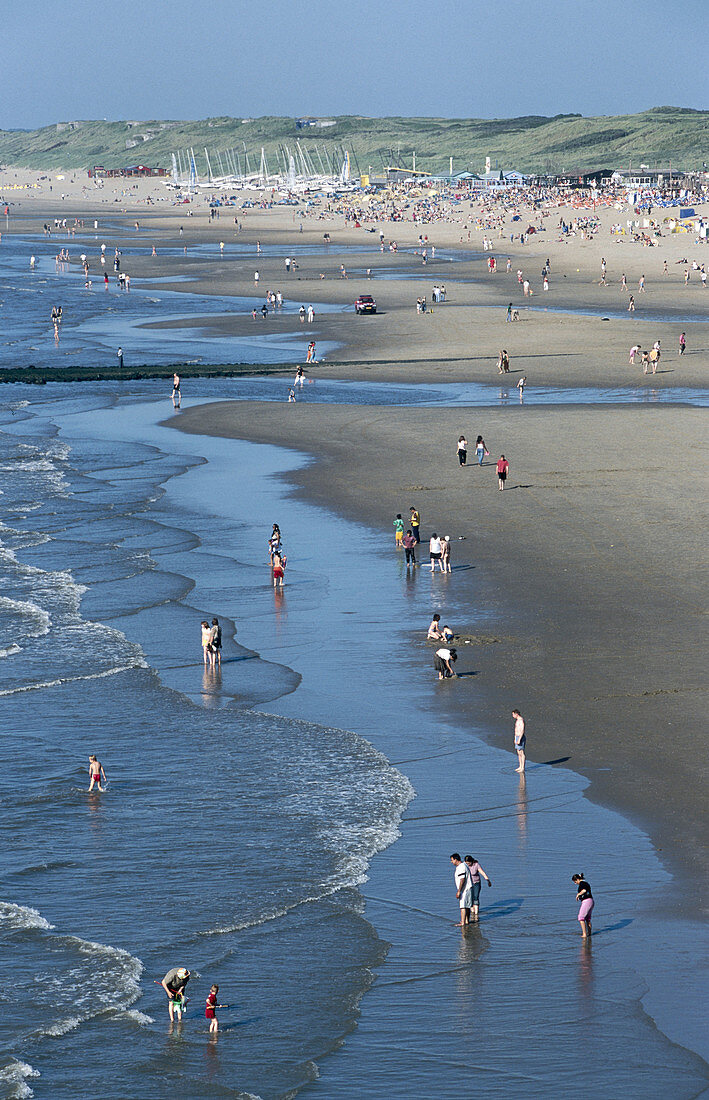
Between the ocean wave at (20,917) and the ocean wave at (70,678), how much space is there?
765 cm

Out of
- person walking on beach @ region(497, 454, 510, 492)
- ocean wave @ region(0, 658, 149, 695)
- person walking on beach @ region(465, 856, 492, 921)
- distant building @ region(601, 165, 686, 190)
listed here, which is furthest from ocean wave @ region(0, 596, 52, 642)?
distant building @ region(601, 165, 686, 190)

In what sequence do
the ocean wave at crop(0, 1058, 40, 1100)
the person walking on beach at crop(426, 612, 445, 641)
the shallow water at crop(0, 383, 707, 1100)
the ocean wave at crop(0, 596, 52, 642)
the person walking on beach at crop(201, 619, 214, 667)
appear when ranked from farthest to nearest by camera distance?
1. the ocean wave at crop(0, 596, 52, 642)
2. the person walking on beach at crop(426, 612, 445, 641)
3. the person walking on beach at crop(201, 619, 214, 667)
4. the shallow water at crop(0, 383, 707, 1100)
5. the ocean wave at crop(0, 1058, 40, 1100)

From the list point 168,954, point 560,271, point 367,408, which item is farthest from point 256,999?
point 560,271

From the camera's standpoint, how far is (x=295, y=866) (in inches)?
663

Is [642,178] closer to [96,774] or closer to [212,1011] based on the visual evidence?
[96,774]

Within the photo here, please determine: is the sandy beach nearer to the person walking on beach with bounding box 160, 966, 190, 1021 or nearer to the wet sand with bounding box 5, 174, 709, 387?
the wet sand with bounding box 5, 174, 709, 387

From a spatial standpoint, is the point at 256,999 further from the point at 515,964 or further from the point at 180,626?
the point at 180,626

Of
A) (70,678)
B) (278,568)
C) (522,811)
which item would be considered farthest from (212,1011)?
(278,568)

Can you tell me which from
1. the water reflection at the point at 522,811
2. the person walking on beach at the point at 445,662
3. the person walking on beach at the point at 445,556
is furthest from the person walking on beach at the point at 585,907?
the person walking on beach at the point at 445,556

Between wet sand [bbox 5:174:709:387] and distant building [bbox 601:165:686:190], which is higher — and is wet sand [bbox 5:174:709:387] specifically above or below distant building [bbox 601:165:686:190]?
below

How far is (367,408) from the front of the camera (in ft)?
162

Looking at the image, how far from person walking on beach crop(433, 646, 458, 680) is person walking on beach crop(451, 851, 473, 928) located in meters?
7.65

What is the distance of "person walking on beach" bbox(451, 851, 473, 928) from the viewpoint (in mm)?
15109

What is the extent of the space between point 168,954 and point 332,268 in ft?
305
